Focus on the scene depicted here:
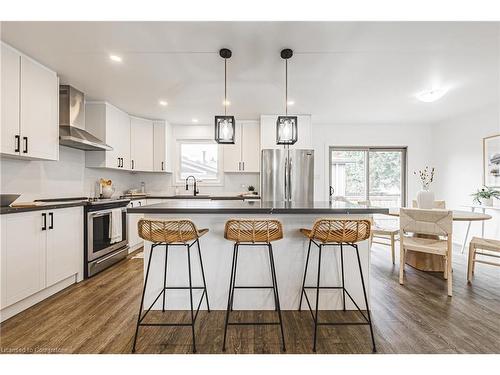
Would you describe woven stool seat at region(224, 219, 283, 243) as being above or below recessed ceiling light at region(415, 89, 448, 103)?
below

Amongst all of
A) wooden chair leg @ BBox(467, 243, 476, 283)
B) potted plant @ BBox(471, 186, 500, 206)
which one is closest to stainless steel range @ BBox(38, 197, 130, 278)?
wooden chair leg @ BBox(467, 243, 476, 283)

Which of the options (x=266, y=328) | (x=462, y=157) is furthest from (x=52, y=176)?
(x=462, y=157)

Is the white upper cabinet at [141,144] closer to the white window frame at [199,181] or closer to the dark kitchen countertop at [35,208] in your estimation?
the white window frame at [199,181]

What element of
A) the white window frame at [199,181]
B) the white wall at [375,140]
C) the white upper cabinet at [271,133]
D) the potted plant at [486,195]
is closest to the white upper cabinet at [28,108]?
the white window frame at [199,181]

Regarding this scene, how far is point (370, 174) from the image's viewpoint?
5.38 metres

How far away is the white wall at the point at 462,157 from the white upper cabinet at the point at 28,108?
252 inches

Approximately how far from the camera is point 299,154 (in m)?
4.16

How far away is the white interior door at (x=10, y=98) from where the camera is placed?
220cm

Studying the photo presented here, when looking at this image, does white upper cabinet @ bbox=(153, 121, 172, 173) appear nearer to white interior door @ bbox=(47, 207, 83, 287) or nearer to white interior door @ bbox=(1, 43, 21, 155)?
white interior door @ bbox=(47, 207, 83, 287)

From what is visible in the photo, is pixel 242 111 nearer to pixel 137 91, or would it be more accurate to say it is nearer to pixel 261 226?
pixel 137 91

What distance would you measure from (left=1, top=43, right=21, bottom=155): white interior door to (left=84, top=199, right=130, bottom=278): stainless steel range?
956mm

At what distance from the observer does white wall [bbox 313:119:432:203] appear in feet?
17.4

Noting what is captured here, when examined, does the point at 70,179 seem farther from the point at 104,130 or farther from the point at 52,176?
the point at 104,130
